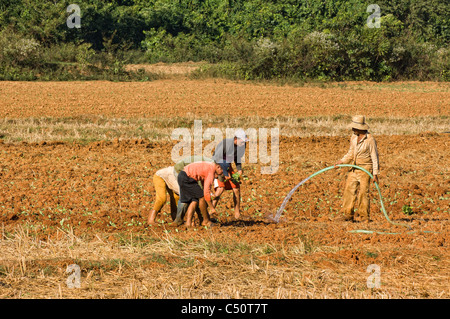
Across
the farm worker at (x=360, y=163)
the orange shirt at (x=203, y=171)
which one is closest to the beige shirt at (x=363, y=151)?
the farm worker at (x=360, y=163)

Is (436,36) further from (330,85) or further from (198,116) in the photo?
(198,116)

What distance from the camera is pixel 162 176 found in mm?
8352

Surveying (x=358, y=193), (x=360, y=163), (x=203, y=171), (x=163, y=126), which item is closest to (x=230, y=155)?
(x=203, y=171)

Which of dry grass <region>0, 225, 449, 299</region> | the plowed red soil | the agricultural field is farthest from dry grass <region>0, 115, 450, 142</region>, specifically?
dry grass <region>0, 225, 449, 299</region>

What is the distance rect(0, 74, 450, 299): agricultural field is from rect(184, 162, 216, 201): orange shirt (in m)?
0.70

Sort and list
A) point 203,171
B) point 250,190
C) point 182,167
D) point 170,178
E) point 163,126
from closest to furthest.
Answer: point 203,171, point 182,167, point 170,178, point 250,190, point 163,126

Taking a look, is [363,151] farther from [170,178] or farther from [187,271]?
[187,271]

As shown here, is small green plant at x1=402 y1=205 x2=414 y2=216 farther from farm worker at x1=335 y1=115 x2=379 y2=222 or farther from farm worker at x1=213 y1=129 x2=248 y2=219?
farm worker at x1=213 y1=129 x2=248 y2=219

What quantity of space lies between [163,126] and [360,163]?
1048 cm

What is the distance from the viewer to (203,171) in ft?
26.0

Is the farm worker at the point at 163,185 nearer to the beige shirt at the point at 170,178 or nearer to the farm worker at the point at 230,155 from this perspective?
the beige shirt at the point at 170,178

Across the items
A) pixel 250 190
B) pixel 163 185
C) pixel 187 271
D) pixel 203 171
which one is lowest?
pixel 187 271

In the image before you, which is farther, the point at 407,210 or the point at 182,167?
the point at 407,210
